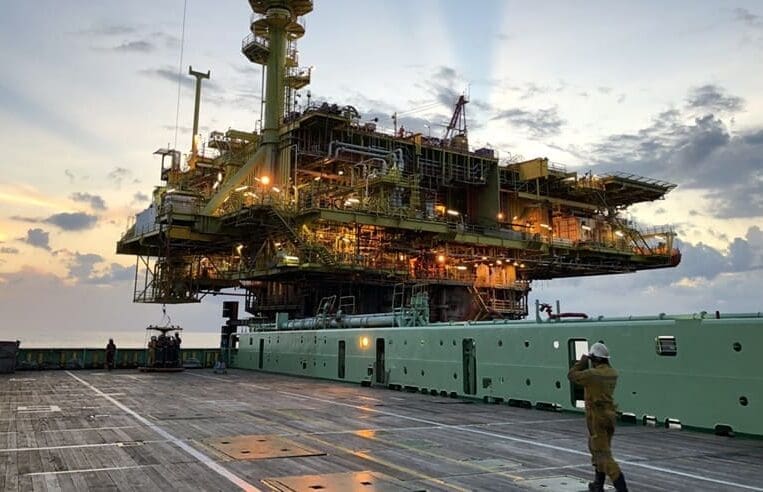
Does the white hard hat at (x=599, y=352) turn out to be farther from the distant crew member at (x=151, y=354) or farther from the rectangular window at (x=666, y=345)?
the distant crew member at (x=151, y=354)

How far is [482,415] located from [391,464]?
612cm

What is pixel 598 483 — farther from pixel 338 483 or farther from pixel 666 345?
pixel 666 345

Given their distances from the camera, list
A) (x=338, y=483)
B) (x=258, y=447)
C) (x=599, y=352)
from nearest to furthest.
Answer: (x=599, y=352) → (x=338, y=483) → (x=258, y=447)

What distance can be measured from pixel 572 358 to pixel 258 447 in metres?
8.26

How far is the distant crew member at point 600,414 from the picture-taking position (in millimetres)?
6352

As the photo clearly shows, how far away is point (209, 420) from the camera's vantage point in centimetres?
1329

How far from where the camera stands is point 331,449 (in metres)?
9.87

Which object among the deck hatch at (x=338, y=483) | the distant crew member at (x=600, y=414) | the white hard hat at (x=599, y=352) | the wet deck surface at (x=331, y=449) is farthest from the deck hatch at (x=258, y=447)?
the white hard hat at (x=599, y=352)

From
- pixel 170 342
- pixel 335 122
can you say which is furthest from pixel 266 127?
pixel 170 342

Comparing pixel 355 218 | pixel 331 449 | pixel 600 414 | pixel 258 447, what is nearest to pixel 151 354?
pixel 355 218

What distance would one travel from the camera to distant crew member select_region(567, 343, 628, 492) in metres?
6.35

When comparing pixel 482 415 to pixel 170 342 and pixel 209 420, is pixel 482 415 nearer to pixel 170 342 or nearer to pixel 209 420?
pixel 209 420

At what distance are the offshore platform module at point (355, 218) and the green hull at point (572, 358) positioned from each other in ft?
43.2

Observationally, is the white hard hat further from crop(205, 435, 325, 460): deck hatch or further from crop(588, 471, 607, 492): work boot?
crop(205, 435, 325, 460): deck hatch
